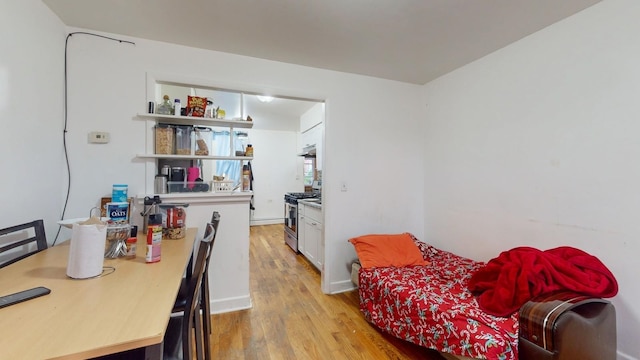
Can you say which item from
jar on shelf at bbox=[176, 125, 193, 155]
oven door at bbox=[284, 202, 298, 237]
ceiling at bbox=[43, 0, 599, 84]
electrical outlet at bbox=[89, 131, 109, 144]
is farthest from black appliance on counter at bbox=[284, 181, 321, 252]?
electrical outlet at bbox=[89, 131, 109, 144]

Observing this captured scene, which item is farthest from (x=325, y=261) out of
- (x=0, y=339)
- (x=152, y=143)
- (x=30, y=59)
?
(x=30, y=59)

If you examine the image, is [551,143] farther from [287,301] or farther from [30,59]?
[30,59]

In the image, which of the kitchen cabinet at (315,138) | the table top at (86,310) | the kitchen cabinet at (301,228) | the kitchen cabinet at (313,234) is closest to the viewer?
the table top at (86,310)

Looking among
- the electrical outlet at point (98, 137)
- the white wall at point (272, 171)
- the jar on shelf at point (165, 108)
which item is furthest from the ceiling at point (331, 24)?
the white wall at point (272, 171)

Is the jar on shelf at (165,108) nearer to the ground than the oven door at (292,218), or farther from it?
farther from it

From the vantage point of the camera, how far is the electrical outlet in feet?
6.54

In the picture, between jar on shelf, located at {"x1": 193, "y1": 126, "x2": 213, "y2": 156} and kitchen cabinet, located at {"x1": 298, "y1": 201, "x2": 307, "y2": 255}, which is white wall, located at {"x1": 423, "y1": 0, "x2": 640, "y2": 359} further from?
jar on shelf, located at {"x1": 193, "y1": 126, "x2": 213, "y2": 156}

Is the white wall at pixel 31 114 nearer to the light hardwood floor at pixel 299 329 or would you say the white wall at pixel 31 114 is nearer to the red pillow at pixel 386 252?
the light hardwood floor at pixel 299 329

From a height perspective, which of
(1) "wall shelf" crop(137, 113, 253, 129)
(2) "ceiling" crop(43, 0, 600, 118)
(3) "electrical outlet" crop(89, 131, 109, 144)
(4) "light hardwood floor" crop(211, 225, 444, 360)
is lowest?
(4) "light hardwood floor" crop(211, 225, 444, 360)

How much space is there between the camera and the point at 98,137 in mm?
2004

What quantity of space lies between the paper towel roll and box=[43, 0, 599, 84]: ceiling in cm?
146

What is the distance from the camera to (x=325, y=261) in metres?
2.75

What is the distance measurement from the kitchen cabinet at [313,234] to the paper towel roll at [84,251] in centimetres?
210

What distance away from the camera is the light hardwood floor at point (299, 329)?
5.95 feet
